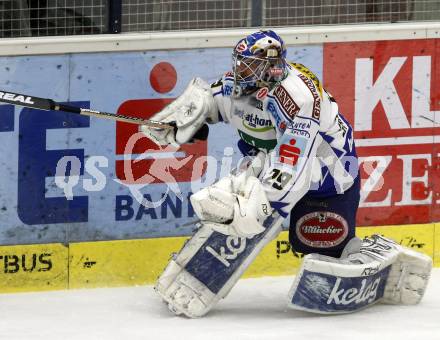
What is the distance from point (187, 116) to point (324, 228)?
74 cm

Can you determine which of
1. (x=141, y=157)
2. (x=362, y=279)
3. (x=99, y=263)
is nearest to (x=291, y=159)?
(x=362, y=279)

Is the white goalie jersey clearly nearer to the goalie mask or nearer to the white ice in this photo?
the goalie mask

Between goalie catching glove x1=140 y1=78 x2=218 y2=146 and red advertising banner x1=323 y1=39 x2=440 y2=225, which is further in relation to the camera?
red advertising banner x1=323 y1=39 x2=440 y2=225

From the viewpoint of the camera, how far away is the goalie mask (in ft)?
17.2

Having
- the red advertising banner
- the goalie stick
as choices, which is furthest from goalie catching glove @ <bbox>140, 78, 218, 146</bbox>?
the red advertising banner

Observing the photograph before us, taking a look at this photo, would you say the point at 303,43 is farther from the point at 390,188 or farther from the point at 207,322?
the point at 207,322

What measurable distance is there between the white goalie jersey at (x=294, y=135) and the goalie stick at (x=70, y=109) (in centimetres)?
21

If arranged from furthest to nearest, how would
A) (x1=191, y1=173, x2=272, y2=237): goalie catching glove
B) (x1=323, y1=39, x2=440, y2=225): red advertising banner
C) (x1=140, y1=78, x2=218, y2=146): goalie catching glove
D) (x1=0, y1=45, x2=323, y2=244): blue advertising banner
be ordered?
(x1=323, y1=39, x2=440, y2=225): red advertising banner → (x1=0, y1=45, x2=323, y2=244): blue advertising banner → (x1=140, y1=78, x2=218, y2=146): goalie catching glove → (x1=191, y1=173, x2=272, y2=237): goalie catching glove

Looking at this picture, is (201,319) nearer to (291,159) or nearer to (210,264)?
(210,264)

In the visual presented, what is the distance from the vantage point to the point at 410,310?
5.63m

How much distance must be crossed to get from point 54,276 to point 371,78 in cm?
174

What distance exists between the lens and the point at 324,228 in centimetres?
560

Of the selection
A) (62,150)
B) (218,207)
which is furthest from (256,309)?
(62,150)

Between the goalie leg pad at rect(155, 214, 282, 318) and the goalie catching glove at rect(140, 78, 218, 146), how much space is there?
41 cm
